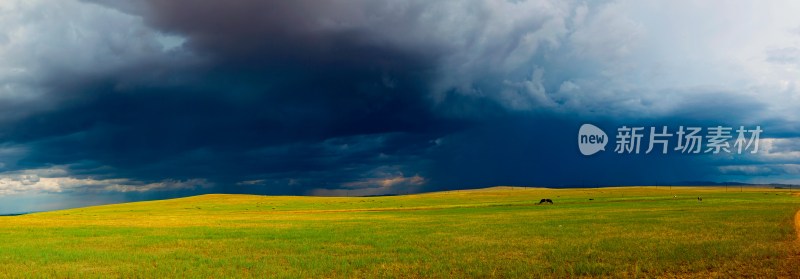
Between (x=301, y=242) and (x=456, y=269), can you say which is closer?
(x=456, y=269)

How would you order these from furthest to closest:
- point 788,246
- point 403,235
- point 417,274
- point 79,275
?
point 403,235 → point 788,246 → point 79,275 → point 417,274

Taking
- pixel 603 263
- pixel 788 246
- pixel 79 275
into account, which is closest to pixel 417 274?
pixel 603 263

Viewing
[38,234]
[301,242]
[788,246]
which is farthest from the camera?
[38,234]

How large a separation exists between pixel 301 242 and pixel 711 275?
23119 mm

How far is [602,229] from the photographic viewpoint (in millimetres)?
37688

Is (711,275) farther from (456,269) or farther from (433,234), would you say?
(433,234)

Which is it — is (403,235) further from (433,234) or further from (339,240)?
(339,240)

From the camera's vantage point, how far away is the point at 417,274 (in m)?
20.1

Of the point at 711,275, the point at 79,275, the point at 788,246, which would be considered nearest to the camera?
the point at 711,275

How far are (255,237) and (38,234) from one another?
22.3 m

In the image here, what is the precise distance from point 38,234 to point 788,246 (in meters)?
54.4

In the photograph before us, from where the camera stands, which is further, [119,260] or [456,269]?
[119,260]

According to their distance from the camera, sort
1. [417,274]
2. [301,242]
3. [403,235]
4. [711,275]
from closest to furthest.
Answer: [711,275], [417,274], [301,242], [403,235]

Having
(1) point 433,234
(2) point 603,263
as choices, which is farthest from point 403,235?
(2) point 603,263
